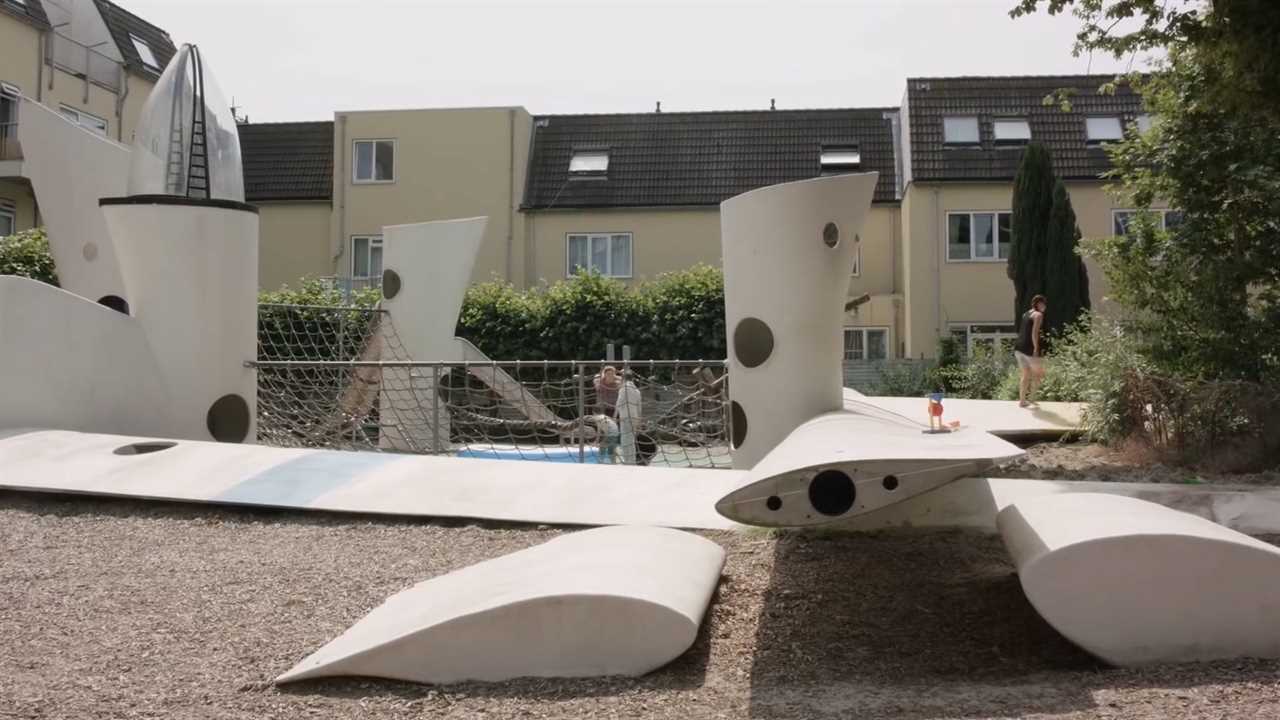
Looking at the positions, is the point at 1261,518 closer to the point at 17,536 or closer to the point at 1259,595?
the point at 1259,595

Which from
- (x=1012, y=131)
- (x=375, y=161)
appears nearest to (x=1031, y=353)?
(x=1012, y=131)

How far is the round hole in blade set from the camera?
424cm

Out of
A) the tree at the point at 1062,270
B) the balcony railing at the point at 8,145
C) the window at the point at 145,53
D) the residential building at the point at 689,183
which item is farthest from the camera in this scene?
the window at the point at 145,53

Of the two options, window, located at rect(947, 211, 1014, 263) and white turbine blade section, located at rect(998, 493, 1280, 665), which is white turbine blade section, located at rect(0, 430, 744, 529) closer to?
white turbine blade section, located at rect(998, 493, 1280, 665)

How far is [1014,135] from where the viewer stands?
83.9ft

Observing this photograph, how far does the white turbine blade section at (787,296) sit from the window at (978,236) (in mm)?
18705

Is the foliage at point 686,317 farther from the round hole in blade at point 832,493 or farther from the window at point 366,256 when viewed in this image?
the round hole in blade at point 832,493

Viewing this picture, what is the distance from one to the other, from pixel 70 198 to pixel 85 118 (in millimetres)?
13863

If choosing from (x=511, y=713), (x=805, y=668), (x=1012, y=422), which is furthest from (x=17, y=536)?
(x=1012, y=422)

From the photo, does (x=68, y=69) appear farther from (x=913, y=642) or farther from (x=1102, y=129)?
(x=913, y=642)

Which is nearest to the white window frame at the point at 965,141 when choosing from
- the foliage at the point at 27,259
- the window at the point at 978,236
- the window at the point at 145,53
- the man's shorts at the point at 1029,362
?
the window at the point at 978,236

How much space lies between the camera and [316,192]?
29.0m

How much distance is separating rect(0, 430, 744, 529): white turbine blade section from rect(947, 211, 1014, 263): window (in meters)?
18.5

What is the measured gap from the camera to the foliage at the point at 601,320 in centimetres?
2311
